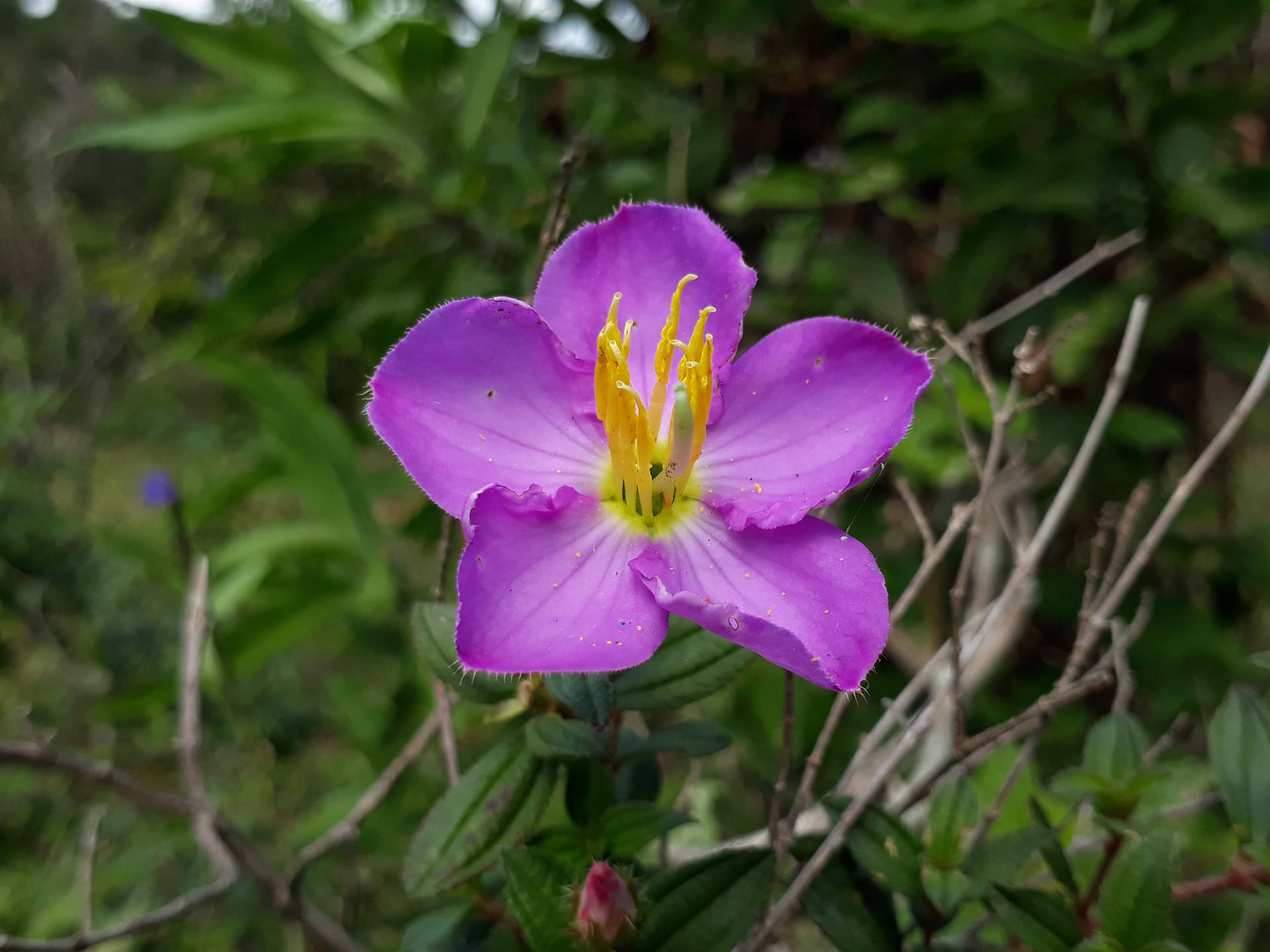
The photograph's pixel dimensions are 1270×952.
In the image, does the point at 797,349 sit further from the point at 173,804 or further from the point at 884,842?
the point at 173,804

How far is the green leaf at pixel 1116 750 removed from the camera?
0.68 metres

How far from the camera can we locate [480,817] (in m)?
0.58

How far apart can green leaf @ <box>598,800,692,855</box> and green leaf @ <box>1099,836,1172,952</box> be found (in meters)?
0.28

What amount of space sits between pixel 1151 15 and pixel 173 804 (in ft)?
5.04

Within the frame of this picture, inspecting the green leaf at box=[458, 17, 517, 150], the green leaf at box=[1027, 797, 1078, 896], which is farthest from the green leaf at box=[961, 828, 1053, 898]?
the green leaf at box=[458, 17, 517, 150]

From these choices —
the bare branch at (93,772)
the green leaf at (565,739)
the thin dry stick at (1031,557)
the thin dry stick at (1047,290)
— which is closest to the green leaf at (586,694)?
the green leaf at (565,739)

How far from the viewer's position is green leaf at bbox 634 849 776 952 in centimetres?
55

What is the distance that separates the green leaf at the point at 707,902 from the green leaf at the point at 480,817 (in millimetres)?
96

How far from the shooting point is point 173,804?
69 cm

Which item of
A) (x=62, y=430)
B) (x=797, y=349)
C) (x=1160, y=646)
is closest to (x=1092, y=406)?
(x=1160, y=646)

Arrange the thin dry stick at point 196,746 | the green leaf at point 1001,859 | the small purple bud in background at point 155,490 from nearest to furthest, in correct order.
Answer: the green leaf at point 1001,859 < the thin dry stick at point 196,746 < the small purple bud in background at point 155,490

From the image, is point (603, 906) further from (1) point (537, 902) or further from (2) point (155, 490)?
(2) point (155, 490)

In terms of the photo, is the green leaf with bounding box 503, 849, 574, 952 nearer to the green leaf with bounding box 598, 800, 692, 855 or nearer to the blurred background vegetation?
the green leaf with bounding box 598, 800, 692, 855

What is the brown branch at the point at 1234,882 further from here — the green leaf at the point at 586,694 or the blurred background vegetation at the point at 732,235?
the blurred background vegetation at the point at 732,235
